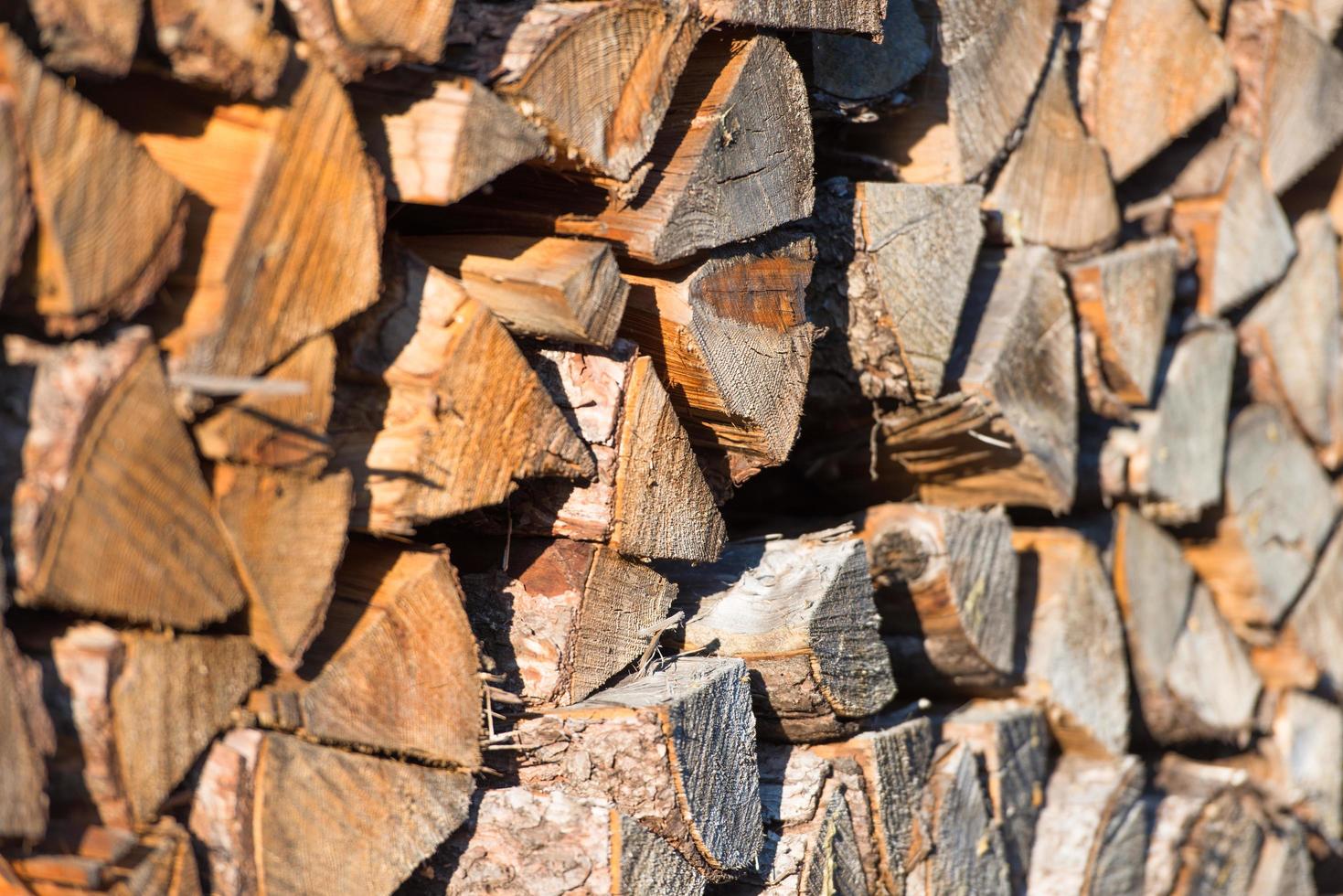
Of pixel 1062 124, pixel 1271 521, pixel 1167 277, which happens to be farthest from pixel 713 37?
pixel 1271 521

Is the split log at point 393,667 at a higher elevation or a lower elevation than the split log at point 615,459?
lower

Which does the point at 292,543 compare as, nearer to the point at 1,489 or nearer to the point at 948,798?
the point at 1,489

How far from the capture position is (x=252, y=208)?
112 centimetres

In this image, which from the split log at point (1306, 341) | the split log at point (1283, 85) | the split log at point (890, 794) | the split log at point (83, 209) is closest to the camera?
the split log at point (83, 209)

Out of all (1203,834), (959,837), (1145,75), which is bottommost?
(1203,834)

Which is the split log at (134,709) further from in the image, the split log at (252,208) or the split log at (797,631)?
the split log at (797,631)

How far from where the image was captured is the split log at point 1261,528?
9.99 ft

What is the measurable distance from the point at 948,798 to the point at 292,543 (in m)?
1.30

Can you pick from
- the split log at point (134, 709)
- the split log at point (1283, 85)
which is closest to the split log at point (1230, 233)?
the split log at point (1283, 85)

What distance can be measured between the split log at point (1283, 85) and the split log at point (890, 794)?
1.90m

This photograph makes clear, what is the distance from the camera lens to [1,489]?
1.01 metres

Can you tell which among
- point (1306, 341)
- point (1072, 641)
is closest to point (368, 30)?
point (1072, 641)

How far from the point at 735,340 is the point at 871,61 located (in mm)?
636

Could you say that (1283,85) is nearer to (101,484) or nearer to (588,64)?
(588,64)
